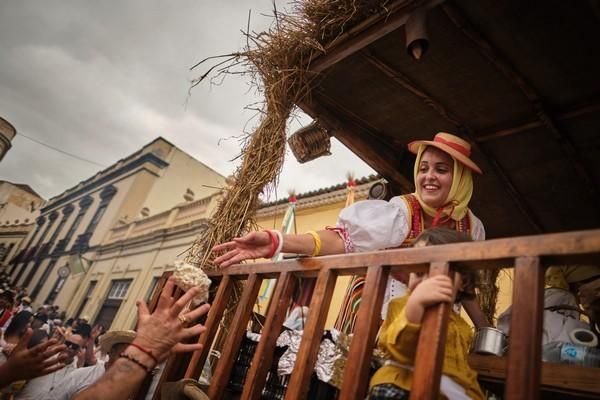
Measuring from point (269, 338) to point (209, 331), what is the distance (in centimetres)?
47

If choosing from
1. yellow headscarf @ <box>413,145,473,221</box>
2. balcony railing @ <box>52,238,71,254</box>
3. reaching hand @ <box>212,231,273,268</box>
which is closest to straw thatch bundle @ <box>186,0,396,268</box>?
reaching hand @ <box>212,231,273,268</box>

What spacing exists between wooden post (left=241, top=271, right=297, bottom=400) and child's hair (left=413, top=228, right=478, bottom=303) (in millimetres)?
569

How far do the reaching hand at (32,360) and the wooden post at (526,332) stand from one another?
215 cm

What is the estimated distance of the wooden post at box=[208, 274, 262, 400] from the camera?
144cm

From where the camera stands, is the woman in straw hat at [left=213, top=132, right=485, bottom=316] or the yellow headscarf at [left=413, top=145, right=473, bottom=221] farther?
the yellow headscarf at [left=413, top=145, right=473, bottom=221]

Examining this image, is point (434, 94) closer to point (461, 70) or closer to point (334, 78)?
point (461, 70)

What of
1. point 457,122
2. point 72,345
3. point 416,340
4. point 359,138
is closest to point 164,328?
point 416,340

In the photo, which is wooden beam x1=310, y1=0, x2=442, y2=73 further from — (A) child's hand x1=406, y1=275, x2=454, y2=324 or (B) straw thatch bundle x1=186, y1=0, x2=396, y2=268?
(A) child's hand x1=406, y1=275, x2=454, y2=324

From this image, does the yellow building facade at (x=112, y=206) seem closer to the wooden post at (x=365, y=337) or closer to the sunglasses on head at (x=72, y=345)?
the sunglasses on head at (x=72, y=345)

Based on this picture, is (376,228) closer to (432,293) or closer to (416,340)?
(416,340)

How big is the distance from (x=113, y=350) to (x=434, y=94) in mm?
2928

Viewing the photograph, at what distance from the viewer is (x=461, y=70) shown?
7.30 ft

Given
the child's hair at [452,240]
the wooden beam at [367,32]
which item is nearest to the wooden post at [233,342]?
the child's hair at [452,240]

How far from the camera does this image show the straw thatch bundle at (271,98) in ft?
7.38
